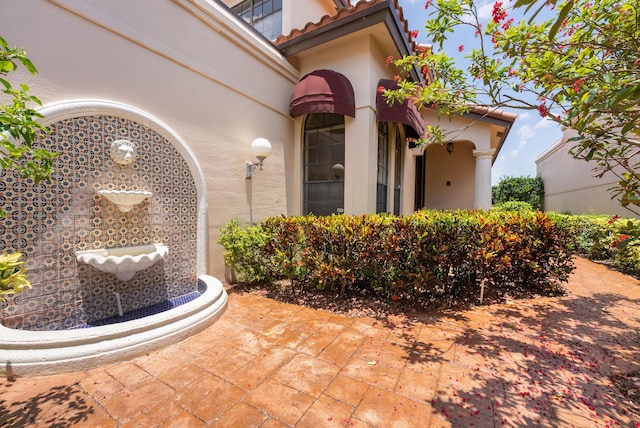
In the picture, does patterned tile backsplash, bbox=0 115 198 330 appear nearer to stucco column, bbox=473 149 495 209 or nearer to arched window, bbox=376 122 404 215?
arched window, bbox=376 122 404 215

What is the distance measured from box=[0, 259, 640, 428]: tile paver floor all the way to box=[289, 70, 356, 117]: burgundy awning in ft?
14.8

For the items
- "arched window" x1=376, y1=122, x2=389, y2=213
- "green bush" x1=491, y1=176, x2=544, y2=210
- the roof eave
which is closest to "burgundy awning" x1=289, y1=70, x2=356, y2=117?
the roof eave

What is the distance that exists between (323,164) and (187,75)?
3.56 metres

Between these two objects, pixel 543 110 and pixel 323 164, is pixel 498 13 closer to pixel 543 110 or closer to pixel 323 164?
pixel 543 110

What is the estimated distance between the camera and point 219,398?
91.2 inches

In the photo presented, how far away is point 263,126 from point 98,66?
310 centimetres

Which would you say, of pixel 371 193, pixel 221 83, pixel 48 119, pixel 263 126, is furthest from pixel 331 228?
pixel 48 119

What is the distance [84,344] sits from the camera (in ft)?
8.91

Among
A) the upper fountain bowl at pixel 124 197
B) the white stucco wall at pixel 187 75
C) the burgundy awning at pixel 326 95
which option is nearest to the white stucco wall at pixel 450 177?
the burgundy awning at pixel 326 95

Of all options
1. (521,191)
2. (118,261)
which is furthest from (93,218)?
(521,191)

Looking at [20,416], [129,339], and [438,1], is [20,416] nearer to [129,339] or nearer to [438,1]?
[129,339]

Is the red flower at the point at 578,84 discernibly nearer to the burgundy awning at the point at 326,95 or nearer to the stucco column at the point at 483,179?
the burgundy awning at the point at 326,95

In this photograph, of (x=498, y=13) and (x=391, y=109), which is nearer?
(x=498, y=13)

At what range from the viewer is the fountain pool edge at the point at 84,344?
8.27 ft
